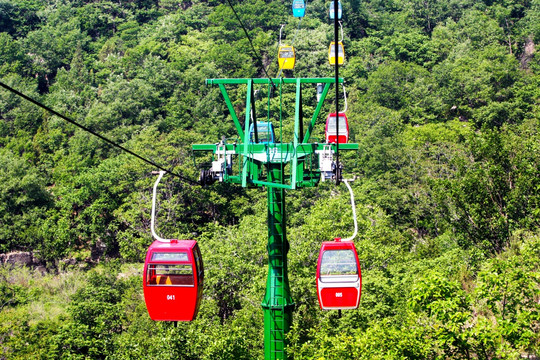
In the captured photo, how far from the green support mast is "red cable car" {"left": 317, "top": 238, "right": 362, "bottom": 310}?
1396 mm

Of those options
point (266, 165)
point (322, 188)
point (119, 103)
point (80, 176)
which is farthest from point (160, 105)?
point (266, 165)

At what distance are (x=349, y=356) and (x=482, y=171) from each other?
18.5 metres

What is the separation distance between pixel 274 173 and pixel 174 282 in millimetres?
3357

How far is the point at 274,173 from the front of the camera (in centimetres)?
1409

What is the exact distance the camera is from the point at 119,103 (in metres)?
60.5

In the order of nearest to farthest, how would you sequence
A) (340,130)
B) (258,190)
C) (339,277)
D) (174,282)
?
(174,282) → (339,277) → (340,130) → (258,190)

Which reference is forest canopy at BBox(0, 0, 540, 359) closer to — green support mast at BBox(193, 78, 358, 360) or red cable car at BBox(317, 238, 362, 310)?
green support mast at BBox(193, 78, 358, 360)

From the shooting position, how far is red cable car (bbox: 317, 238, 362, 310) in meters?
13.1

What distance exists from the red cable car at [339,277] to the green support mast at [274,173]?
1396 mm

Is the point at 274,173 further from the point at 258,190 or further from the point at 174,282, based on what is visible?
the point at 258,190

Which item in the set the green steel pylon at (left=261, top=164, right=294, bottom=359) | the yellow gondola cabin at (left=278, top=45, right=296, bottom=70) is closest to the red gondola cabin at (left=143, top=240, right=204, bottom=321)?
the green steel pylon at (left=261, top=164, right=294, bottom=359)

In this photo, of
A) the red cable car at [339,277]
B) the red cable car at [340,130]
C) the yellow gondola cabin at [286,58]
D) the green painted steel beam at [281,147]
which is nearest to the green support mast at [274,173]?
the green painted steel beam at [281,147]

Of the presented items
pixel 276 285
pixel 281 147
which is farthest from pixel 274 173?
pixel 276 285

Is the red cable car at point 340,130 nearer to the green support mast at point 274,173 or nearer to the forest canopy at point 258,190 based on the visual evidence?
the green support mast at point 274,173
